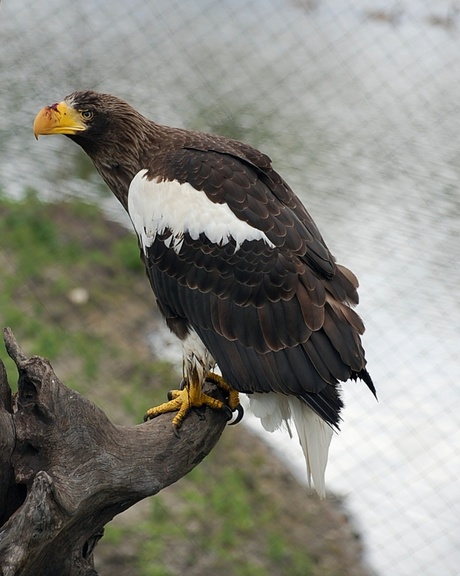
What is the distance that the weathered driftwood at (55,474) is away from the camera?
8.81 feet

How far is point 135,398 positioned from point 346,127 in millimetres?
2365

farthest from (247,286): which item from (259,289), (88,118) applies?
(88,118)

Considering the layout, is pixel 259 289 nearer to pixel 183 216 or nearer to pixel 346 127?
pixel 183 216

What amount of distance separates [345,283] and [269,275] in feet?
1.03

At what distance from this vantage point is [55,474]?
286cm

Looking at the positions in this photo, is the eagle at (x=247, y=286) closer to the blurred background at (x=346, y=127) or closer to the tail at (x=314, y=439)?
the tail at (x=314, y=439)

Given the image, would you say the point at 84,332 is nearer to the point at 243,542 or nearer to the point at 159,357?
the point at 159,357

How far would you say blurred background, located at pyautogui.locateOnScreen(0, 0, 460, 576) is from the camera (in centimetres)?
573

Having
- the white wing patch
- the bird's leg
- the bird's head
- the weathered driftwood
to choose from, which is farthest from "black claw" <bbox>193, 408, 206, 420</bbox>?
the bird's head

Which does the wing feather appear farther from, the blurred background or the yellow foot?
the blurred background

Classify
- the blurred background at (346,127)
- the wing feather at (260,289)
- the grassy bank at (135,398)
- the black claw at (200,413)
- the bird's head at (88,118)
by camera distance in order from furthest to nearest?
the blurred background at (346,127) < the grassy bank at (135,398) < the bird's head at (88,118) < the black claw at (200,413) < the wing feather at (260,289)

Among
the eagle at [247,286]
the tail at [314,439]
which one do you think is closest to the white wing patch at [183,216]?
the eagle at [247,286]

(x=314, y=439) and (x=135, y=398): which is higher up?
(x=314, y=439)

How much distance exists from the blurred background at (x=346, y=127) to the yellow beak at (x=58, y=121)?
2163 millimetres
